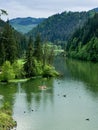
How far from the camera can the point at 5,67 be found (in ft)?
418

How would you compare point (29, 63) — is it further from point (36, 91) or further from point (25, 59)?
point (36, 91)

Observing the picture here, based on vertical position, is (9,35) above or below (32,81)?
above

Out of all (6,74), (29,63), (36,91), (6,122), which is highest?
(29,63)

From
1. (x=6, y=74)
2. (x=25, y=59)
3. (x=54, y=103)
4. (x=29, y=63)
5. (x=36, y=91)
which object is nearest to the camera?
(x=54, y=103)

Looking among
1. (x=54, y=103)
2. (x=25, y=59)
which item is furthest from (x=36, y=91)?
(x=25, y=59)

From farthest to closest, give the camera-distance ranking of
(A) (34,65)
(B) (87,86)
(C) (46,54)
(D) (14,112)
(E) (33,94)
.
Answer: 1. (C) (46,54)
2. (A) (34,65)
3. (B) (87,86)
4. (E) (33,94)
5. (D) (14,112)

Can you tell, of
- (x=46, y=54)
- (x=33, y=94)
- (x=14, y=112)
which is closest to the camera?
(x=14, y=112)

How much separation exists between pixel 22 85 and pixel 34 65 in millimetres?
24202

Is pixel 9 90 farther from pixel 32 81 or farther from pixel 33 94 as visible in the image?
pixel 32 81

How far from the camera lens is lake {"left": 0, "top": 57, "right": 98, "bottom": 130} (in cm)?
6931

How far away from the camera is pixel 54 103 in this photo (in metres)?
89.3

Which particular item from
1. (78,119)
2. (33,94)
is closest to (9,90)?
(33,94)

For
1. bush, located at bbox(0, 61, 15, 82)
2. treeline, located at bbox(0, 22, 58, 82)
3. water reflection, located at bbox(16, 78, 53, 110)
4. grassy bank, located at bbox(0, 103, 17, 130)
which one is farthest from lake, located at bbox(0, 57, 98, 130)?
treeline, located at bbox(0, 22, 58, 82)

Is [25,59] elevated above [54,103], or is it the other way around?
[25,59]
